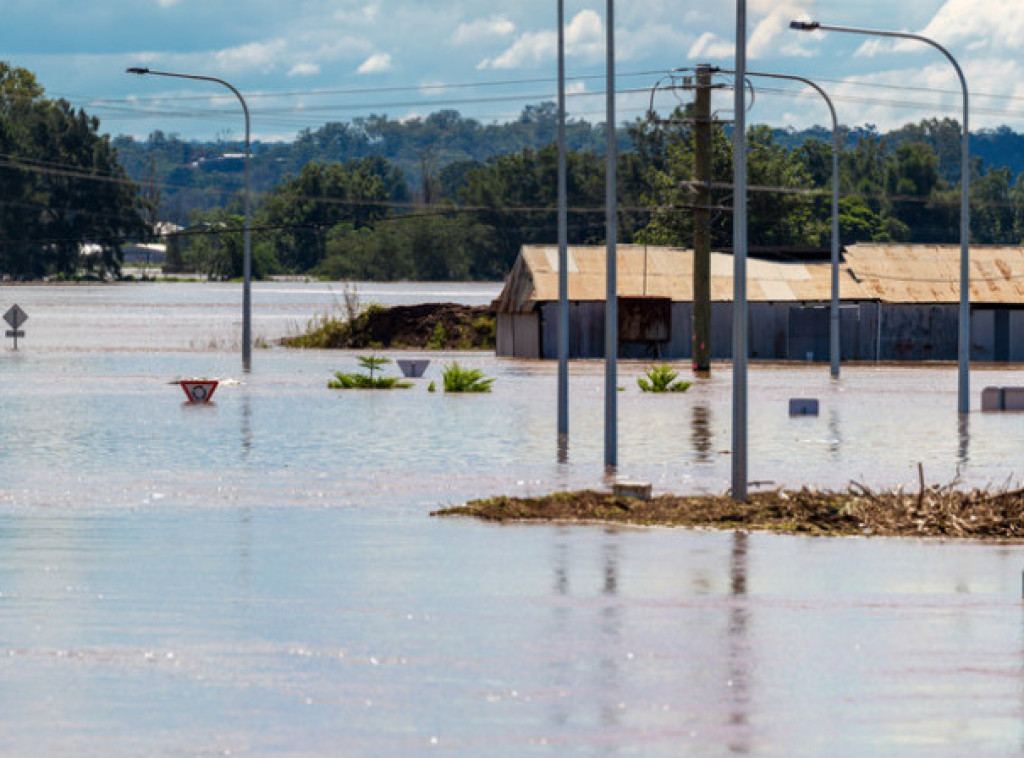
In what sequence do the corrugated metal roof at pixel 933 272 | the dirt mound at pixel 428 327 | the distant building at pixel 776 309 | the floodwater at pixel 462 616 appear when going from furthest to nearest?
the dirt mound at pixel 428 327 < the corrugated metal roof at pixel 933 272 < the distant building at pixel 776 309 < the floodwater at pixel 462 616

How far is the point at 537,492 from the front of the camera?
91.7 feet

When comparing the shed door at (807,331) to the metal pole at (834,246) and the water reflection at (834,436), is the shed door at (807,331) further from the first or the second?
the water reflection at (834,436)

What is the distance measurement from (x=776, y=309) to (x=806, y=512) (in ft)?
219

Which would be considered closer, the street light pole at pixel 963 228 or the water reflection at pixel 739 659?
the water reflection at pixel 739 659

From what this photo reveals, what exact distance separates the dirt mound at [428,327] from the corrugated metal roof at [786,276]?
15360mm

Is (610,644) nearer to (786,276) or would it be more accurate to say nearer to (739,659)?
(739,659)

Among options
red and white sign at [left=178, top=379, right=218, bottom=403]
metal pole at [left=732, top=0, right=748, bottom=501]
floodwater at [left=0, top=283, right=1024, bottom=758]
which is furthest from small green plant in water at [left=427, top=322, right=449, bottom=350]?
metal pole at [left=732, top=0, right=748, bottom=501]

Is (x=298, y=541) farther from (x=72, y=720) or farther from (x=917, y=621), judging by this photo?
(x=72, y=720)

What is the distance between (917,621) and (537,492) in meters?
12.6

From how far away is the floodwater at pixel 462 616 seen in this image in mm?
11547

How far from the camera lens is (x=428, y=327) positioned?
108438 mm

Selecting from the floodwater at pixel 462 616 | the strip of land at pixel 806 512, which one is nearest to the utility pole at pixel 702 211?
the floodwater at pixel 462 616

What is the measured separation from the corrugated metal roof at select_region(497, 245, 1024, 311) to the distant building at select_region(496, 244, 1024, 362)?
0.21 ft

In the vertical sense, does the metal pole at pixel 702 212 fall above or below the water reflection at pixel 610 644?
above
